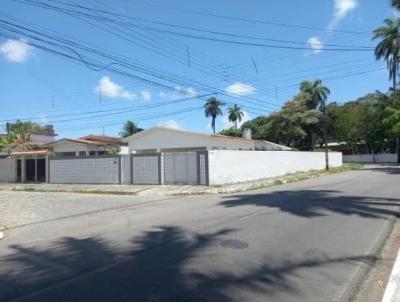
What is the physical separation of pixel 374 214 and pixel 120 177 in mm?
18275

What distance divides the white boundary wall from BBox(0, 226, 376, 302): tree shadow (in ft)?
55.3

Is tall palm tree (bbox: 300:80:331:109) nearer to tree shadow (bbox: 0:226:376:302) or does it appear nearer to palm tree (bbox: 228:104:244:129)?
palm tree (bbox: 228:104:244:129)

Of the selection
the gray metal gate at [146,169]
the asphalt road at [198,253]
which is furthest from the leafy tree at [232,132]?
the asphalt road at [198,253]

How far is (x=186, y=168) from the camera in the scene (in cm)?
2639

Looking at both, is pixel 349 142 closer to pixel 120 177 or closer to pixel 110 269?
pixel 120 177

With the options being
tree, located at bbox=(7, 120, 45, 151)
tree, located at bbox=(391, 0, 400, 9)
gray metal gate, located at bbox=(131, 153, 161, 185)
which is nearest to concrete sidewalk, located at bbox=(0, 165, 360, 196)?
gray metal gate, located at bbox=(131, 153, 161, 185)

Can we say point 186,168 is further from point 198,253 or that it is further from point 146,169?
point 198,253

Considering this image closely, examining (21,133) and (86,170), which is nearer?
(86,170)

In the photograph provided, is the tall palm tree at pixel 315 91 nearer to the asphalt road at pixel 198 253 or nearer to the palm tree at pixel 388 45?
the palm tree at pixel 388 45

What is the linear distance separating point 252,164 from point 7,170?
17.8 m

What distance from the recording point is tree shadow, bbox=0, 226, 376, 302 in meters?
5.98

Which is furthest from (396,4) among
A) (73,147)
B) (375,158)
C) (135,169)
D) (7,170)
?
(375,158)

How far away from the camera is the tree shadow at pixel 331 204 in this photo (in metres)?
13.1

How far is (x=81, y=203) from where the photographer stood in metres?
18.9
